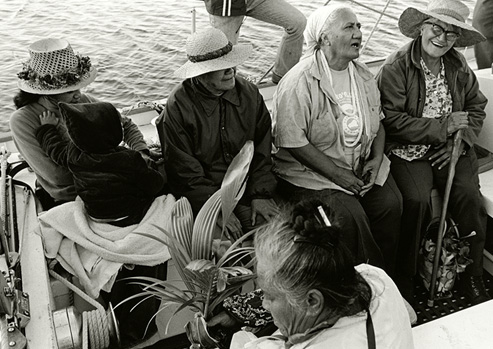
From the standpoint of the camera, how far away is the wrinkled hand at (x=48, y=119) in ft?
8.83

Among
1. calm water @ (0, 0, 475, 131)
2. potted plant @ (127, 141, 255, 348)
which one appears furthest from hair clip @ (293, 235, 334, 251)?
calm water @ (0, 0, 475, 131)

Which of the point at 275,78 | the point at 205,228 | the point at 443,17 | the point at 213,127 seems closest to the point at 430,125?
the point at 443,17

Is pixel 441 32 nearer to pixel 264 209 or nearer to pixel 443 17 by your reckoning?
pixel 443 17

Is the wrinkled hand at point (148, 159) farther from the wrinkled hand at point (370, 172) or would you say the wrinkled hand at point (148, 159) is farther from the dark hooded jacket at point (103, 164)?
the wrinkled hand at point (370, 172)

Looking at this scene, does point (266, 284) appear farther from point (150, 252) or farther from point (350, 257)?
point (150, 252)

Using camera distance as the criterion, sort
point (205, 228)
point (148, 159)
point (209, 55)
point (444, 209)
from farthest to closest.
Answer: point (444, 209) < point (148, 159) < point (209, 55) < point (205, 228)

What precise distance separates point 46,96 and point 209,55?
0.76m

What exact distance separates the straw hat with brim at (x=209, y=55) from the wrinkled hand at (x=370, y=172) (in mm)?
817

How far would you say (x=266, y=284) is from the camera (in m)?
1.62

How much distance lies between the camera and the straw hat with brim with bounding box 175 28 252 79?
8.63 feet

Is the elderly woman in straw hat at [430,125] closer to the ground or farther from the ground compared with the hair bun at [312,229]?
closer to the ground

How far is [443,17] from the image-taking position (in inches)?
117

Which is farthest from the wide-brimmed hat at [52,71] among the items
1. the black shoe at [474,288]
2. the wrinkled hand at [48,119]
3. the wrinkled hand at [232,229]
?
the black shoe at [474,288]

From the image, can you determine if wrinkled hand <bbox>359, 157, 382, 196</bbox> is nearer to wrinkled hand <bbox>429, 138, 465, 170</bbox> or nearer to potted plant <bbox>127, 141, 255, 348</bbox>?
wrinkled hand <bbox>429, 138, 465, 170</bbox>
